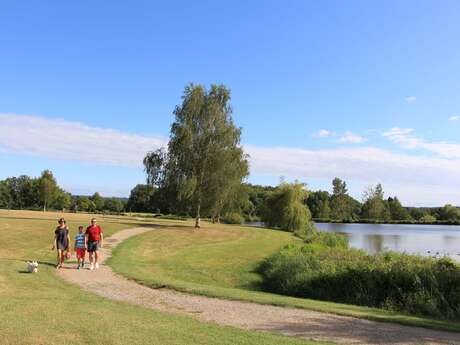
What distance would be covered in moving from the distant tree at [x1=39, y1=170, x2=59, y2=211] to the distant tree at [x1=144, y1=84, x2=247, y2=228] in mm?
48555

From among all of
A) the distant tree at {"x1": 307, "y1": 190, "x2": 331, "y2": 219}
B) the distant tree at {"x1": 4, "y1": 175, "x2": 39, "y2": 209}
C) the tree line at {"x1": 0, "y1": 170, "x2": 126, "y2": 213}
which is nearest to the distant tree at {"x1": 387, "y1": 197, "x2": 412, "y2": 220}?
the distant tree at {"x1": 307, "y1": 190, "x2": 331, "y2": 219}

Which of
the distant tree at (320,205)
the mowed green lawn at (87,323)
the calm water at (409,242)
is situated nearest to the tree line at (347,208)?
the distant tree at (320,205)

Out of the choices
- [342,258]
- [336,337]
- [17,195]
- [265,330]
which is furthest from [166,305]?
[17,195]

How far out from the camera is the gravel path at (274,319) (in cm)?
900

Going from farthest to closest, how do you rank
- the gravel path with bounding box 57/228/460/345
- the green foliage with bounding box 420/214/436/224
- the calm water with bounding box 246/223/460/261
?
the green foliage with bounding box 420/214/436/224 < the calm water with bounding box 246/223/460/261 < the gravel path with bounding box 57/228/460/345

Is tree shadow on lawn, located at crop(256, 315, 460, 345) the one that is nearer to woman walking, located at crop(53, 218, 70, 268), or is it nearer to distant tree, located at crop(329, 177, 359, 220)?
woman walking, located at crop(53, 218, 70, 268)

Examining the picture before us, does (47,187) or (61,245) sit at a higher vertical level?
(47,187)

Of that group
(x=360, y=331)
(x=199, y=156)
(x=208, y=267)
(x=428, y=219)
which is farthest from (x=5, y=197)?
(x=360, y=331)

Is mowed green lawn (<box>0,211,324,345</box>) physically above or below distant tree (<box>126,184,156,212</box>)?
below

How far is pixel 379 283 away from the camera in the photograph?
18.7m

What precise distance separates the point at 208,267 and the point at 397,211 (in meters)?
122

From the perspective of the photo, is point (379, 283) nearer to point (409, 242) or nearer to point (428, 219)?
point (409, 242)

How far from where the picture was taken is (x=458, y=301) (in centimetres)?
1639

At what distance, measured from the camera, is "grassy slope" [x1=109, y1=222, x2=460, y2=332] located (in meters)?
12.5
